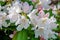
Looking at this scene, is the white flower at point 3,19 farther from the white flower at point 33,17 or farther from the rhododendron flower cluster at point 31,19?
the white flower at point 33,17

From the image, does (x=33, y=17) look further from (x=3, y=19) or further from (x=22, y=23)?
(x=3, y=19)

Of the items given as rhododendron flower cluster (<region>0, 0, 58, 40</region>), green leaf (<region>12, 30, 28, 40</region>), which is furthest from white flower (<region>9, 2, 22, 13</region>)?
green leaf (<region>12, 30, 28, 40</region>)

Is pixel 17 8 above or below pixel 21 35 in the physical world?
above

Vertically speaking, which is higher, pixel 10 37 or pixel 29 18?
pixel 29 18

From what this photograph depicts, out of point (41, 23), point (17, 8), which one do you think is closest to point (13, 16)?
point (17, 8)

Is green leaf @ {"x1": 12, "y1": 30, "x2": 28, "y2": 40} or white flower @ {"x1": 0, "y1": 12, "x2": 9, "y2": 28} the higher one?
white flower @ {"x1": 0, "y1": 12, "x2": 9, "y2": 28}

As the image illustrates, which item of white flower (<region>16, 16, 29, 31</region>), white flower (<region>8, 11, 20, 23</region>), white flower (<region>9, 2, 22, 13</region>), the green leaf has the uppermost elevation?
white flower (<region>9, 2, 22, 13</region>)

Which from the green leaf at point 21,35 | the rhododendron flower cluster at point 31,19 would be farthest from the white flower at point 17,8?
the green leaf at point 21,35

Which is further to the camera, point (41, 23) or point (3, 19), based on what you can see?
point (3, 19)

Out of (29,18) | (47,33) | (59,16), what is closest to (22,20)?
(29,18)

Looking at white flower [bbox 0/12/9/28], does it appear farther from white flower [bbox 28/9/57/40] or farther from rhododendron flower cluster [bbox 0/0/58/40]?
white flower [bbox 28/9/57/40]

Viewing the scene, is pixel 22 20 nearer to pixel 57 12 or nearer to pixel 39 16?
pixel 39 16
